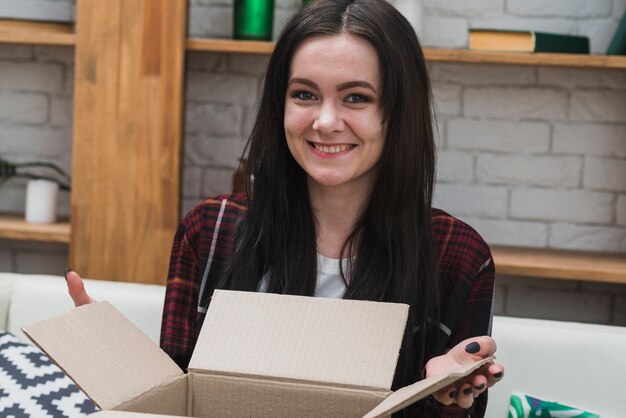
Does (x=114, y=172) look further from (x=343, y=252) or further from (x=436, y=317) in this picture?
(x=436, y=317)

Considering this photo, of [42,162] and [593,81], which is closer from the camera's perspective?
[593,81]

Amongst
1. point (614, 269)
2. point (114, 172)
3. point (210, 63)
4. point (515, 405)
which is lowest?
point (515, 405)

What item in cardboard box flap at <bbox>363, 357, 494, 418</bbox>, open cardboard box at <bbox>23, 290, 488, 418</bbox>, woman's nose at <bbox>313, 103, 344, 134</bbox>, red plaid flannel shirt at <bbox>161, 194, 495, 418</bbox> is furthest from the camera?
red plaid flannel shirt at <bbox>161, 194, 495, 418</bbox>

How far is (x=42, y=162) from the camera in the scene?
2.38 m

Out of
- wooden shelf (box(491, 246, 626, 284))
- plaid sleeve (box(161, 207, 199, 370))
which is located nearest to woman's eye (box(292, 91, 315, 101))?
plaid sleeve (box(161, 207, 199, 370))

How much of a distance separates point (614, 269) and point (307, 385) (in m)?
1.27

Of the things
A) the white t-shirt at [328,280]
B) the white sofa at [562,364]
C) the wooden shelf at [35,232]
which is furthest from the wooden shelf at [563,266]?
the wooden shelf at [35,232]

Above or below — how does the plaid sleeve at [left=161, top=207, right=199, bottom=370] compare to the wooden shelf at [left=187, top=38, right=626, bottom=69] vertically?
below

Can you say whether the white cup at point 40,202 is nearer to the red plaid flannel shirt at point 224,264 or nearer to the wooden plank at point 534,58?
the red plaid flannel shirt at point 224,264

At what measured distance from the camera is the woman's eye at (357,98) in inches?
49.8

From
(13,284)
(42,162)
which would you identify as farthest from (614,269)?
(42,162)

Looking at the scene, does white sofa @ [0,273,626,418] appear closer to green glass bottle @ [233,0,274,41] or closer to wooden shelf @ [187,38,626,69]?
wooden shelf @ [187,38,626,69]

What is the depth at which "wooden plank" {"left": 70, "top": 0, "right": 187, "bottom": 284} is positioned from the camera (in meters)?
1.98

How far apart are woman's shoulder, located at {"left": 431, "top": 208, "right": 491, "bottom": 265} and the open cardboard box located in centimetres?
47
